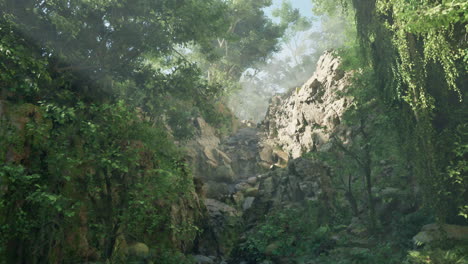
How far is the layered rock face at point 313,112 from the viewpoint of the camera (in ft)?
65.6

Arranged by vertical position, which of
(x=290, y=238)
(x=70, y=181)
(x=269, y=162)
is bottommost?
(x=290, y=238)

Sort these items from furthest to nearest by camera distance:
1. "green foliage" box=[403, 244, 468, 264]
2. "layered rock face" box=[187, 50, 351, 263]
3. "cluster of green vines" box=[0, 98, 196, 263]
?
"layered rock face" box=[187, 50, 351, 263], "green foliage" box=[403, 244, 468, 264], "cluster of green vines" box=[0, 98, 196, 263]

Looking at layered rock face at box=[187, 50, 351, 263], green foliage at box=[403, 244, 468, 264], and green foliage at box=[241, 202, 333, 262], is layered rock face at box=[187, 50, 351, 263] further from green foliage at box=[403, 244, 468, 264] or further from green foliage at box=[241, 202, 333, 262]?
green foliage at box=[403, 244, 468, 264]

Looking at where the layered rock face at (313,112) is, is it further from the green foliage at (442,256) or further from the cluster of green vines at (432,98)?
the green foliage at (442,256)

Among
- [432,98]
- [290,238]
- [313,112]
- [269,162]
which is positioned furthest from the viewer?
[269,162]

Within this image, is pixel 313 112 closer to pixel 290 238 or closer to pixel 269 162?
pixel 269 162

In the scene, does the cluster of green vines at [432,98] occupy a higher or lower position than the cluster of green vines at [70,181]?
higher

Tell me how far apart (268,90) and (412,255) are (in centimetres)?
5475

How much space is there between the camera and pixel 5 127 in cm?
712

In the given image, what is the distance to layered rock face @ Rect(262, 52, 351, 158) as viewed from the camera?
20.0 m

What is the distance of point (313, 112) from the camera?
2262cm

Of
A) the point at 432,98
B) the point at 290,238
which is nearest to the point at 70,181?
the point at 290,238

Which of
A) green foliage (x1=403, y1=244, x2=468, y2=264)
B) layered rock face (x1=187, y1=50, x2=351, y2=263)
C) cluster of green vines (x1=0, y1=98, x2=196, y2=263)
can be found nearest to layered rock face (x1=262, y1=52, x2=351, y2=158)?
layered rock face (x1=187, y1=50, x2=351, y2=263)

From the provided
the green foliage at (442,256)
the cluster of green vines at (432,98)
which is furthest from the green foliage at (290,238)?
the cluster of green vines at (432,98)
